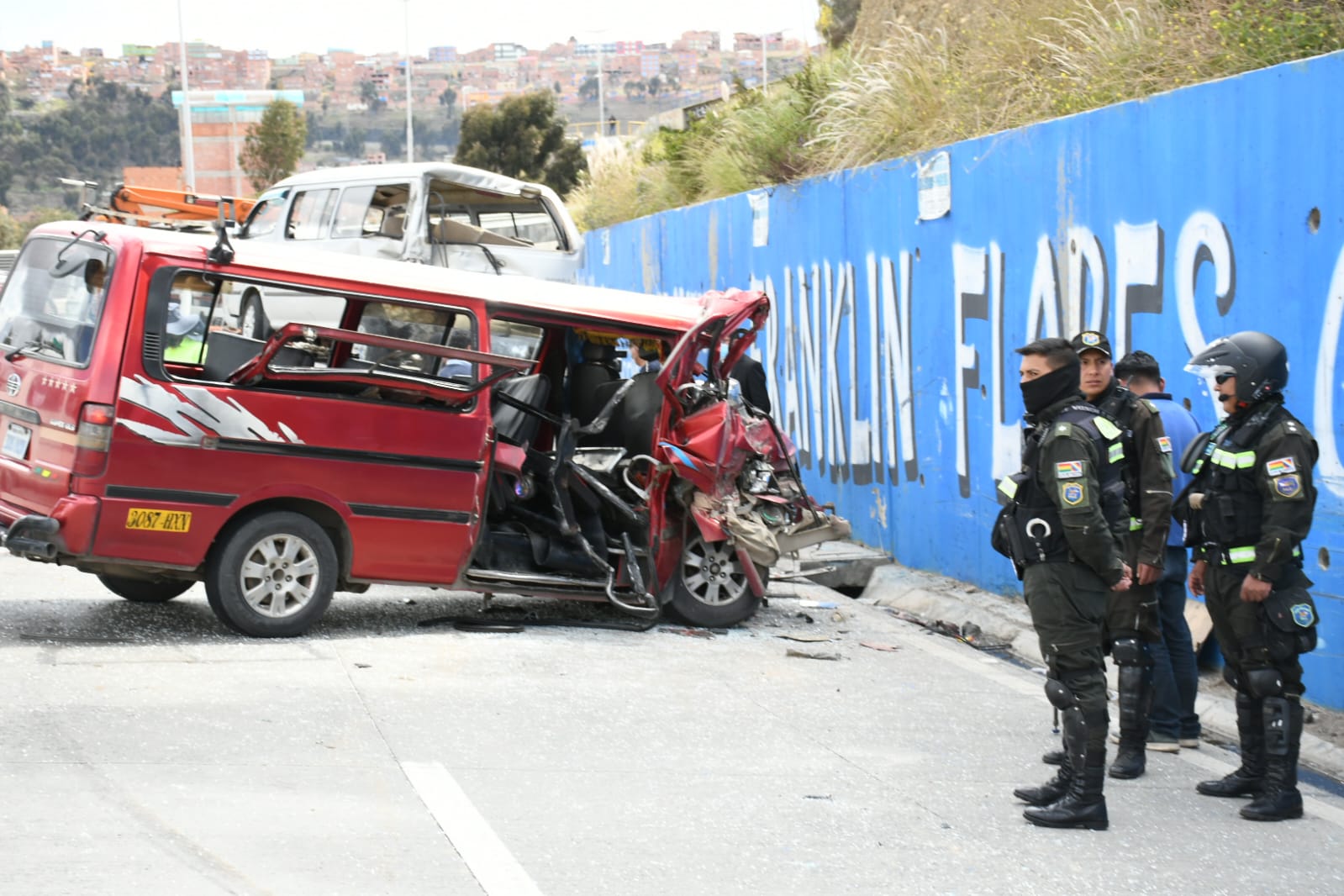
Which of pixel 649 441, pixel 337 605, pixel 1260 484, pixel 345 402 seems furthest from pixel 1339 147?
pixel 337 605

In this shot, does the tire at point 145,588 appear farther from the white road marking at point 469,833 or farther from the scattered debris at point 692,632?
the white road marking at point 469,833

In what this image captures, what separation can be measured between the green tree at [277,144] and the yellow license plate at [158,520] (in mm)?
68515

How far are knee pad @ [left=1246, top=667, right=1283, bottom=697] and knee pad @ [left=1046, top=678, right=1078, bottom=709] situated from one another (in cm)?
76

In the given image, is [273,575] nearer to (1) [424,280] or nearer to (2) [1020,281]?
(1) [424,280]

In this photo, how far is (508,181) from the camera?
51.0 feet

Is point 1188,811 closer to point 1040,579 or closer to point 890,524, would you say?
point 1040,579

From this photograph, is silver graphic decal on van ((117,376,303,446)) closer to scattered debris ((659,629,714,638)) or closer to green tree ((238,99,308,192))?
scattered debris ((659,629,714,638))

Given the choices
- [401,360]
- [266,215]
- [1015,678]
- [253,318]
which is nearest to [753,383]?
[401,360]

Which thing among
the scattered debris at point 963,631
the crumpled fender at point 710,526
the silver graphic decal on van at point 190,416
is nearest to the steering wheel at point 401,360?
the silver graphic decal on van at point 190,416

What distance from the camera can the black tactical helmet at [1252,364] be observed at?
245 inches

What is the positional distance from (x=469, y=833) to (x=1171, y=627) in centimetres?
350

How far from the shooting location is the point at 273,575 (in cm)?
866

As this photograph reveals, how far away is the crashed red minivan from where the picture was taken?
8.17 metres

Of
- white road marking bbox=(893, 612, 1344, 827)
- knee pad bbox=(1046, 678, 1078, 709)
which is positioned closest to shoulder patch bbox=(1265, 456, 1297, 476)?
knee pad bbox=(1046, 678, 1078, 709)
